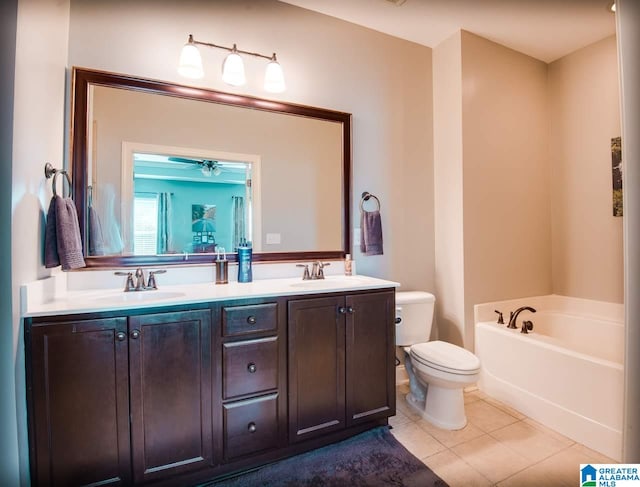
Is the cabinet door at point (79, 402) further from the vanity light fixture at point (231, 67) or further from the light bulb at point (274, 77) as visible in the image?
the light bulb at point (274, 77)

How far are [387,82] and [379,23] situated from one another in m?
0.40

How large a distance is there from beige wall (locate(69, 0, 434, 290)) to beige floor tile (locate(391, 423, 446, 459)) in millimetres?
991

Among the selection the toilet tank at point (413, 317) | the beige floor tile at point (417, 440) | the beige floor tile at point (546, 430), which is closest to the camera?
the beige floor tile at point (417, 440)

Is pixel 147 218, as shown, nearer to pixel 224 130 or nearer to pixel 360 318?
pixel 224 130

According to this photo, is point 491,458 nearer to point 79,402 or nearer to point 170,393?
point 170,393

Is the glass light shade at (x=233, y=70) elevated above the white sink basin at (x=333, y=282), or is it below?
above

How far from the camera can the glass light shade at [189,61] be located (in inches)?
69.1

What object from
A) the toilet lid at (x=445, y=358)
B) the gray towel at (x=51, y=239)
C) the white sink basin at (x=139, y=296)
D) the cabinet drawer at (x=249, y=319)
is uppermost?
the gray towel at (x=51, y=239)

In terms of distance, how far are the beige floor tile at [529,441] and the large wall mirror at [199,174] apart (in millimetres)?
1471

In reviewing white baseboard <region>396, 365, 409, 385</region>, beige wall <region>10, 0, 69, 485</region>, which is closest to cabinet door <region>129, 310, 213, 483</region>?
beige wall <region>10, 0, 69, 485</region>

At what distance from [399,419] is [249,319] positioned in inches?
49.3

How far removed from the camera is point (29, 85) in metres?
1.23

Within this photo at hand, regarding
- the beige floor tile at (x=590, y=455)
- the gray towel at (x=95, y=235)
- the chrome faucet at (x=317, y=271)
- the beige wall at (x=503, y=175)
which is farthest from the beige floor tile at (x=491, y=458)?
the gray towel at (x=95, y=235)

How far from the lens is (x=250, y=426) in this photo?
5.00 feet
